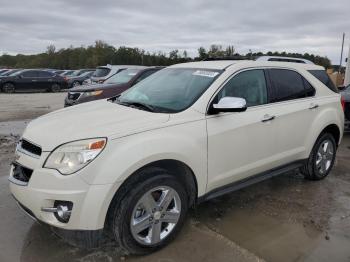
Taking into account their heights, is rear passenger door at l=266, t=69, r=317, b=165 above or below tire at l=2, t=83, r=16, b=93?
above

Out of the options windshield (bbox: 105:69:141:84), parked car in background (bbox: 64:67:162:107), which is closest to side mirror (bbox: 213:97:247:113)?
parked car in background (bbox: 64:67:162:107)

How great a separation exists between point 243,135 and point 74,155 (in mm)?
1823

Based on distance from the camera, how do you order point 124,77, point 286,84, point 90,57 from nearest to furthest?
point 286,84 → point 124,77 → point 90,57

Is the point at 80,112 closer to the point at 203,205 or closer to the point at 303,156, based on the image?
the point at 203,205

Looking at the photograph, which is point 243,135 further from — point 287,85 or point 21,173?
point 21,173

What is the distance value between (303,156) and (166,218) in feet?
7.82

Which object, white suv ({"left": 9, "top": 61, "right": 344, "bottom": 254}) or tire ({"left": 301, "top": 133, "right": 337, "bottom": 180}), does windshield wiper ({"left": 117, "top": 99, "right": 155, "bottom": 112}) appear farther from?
tire ({"left": 301, "top": 133, "right": 337, "bottom": 180})

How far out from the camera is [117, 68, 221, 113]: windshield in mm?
4047

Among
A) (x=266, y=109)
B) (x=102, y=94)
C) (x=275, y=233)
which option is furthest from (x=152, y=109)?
(x=102, y=94)

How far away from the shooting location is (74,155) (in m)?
3.21

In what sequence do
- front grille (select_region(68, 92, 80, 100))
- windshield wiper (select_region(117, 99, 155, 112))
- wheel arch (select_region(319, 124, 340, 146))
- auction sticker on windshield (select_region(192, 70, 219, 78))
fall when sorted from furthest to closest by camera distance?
1. front grille (select_region(68, 92, 80, 100))
2. wheel arch (select_region(319, 124, 340, 146))
3. auction sticker on windshield (select_region(192, 70, 219, 78))
4. windshield wiper (select_region(117, 99, 155, 112))

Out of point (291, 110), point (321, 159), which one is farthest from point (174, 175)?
point (321, 159)

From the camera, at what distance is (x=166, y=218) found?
367 cm

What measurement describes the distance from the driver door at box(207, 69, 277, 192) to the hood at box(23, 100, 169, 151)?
0.62 m
